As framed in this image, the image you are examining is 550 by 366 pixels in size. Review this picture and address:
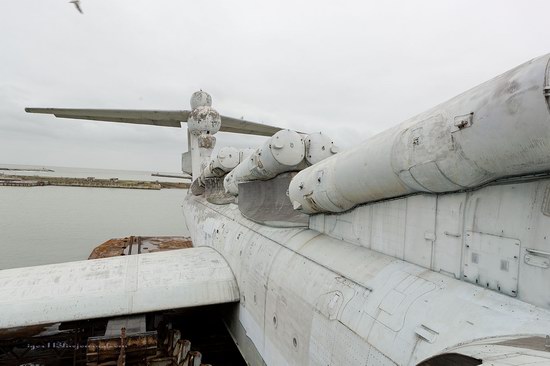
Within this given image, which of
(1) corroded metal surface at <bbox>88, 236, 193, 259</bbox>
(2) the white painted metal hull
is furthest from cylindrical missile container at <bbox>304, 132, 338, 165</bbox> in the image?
(1) corroded metal surface at <bbox>88, 236, 193, 259</bbox>

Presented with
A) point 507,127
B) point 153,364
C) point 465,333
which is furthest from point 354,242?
point 153,364

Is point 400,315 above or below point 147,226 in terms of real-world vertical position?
above

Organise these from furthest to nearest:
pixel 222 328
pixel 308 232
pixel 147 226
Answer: pixel 147 226 < pixel 222 328 < pixel 308 232

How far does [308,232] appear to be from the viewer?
Result: 559 centimetres

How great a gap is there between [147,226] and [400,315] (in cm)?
2782

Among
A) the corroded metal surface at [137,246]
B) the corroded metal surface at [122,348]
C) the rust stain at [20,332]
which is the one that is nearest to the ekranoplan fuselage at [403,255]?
the corroded metal surface at [122,348]

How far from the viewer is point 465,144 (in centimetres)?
262

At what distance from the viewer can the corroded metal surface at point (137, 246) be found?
1606 centimetres

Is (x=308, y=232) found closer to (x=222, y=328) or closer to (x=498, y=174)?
(x=498, y=174)

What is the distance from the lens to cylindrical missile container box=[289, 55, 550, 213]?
2.16 metres

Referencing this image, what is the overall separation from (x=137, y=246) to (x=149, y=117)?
20.6 feet

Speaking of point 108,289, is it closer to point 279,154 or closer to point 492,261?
point 279,154

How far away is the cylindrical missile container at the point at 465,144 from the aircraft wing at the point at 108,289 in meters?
4.07

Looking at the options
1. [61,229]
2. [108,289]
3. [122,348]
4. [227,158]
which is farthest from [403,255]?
[61,229]
